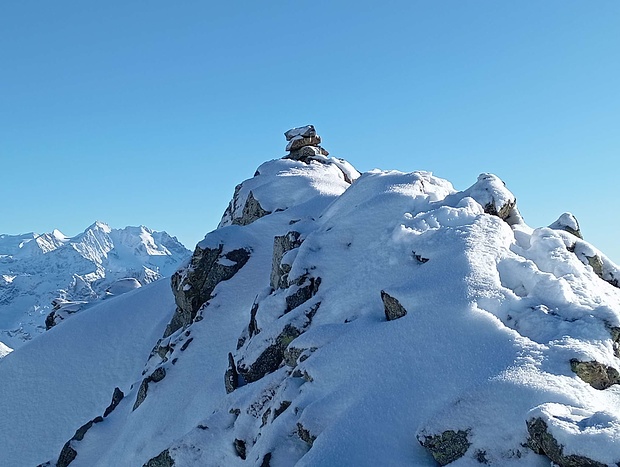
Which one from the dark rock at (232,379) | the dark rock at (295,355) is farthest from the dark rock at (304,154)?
the dark rock at (295,355)

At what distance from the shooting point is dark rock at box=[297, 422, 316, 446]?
1275 centimetres

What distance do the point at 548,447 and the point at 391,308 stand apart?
20.9ft

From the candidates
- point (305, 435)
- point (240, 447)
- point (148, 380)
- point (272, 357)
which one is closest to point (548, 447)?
point (305, 435)

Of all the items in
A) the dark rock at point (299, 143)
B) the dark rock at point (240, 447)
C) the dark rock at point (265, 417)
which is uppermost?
the dark rock at point (299, 143)

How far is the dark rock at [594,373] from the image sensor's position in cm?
1204

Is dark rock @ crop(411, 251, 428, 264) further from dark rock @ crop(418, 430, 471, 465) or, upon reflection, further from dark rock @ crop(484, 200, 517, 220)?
dark rock @ crop(418, 430, 471, 465)

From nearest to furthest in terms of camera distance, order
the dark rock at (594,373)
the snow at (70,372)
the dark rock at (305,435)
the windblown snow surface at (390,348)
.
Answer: the windblown snow surface at (390,348)
the dark rock at (594,373)
the dark rock at (305,435)
the snow at (70,372)

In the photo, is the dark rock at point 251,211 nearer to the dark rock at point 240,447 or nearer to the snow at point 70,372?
the snow at point 70,372

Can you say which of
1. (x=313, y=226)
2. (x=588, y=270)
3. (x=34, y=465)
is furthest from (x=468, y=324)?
(x=34, y=465)

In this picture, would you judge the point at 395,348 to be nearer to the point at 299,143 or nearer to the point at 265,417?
the point at 265,417

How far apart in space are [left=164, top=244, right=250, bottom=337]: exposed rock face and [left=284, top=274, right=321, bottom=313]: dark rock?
9.44 m

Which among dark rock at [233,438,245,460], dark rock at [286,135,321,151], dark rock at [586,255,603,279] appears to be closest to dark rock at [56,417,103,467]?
dark rock at [233,438,245,460]

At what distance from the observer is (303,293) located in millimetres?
20047

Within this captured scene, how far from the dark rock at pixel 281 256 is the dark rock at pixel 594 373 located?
11.8 meters
